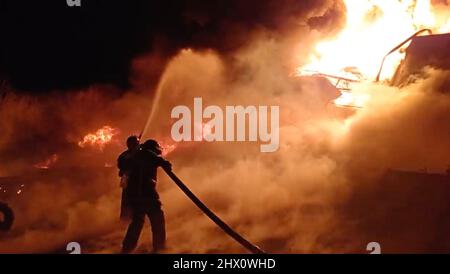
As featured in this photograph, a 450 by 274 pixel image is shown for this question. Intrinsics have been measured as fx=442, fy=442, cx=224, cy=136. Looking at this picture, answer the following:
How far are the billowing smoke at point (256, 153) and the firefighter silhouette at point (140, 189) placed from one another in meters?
0.65

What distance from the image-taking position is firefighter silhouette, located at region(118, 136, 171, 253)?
6.91 m

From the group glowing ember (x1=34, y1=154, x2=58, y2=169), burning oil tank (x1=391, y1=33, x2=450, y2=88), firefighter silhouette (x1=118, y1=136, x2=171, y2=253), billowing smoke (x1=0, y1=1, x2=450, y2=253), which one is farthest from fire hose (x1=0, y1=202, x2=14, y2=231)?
burning oil tank (x1=391, y1=33, x2=450, y2=88)

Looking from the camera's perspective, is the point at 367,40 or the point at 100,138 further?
the point at 100,138

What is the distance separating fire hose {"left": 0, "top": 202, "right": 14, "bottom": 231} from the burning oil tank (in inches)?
322

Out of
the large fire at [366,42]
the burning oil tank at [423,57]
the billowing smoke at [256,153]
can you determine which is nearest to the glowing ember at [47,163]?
the billowing smoke at [256,153]

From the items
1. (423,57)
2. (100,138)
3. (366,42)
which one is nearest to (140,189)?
(100,138)

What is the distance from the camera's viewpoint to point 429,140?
8781mm

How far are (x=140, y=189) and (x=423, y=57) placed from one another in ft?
21.2

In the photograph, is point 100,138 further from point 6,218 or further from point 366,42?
point 366,42

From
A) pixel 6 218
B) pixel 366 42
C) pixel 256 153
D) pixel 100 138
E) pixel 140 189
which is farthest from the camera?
pixel 100 138

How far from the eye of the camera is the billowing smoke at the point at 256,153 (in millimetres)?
8102

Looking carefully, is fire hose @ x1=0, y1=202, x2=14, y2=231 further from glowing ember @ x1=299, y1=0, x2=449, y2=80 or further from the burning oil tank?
the burning oil tank

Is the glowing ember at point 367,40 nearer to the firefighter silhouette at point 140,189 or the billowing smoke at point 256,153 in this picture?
the billowing smoke at point 256,153

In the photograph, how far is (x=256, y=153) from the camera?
9219 millimetres
